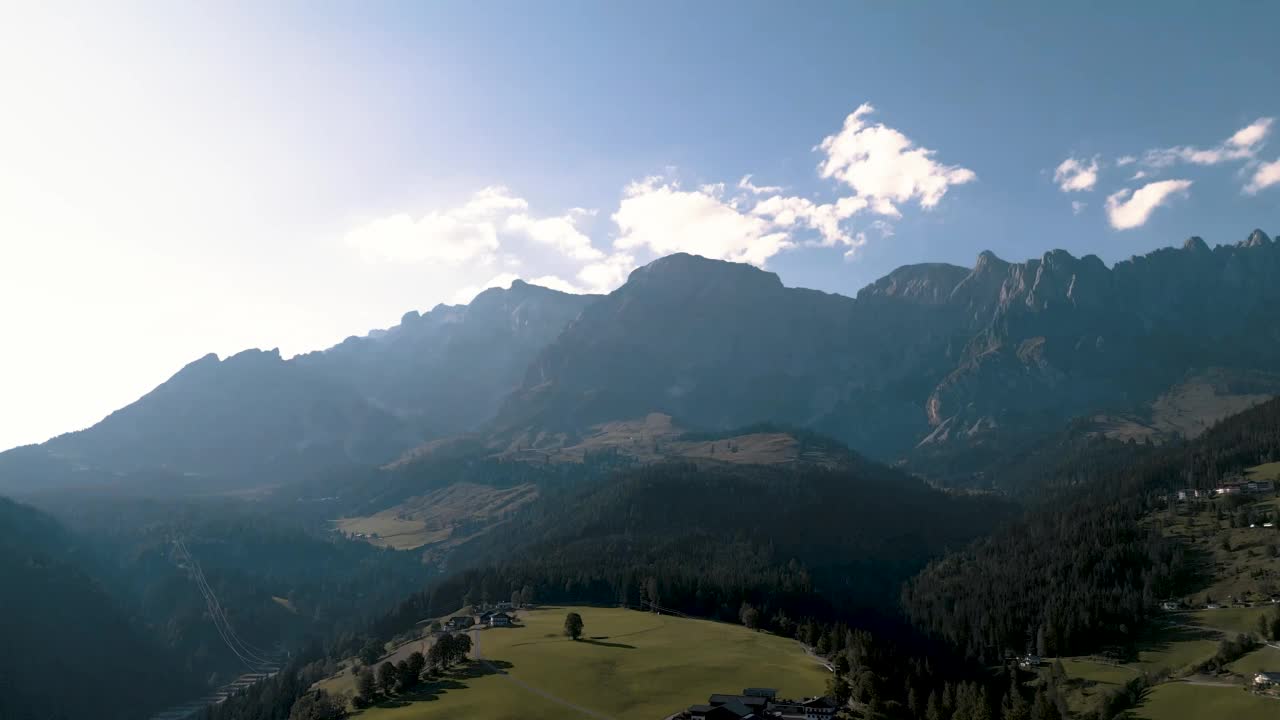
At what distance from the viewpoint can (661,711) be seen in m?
122

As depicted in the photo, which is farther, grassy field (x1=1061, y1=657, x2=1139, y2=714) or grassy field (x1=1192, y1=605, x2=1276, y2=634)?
grassy field (x1=1192, y1=605, x2=1276, y2=634)

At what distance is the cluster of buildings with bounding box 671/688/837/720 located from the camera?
114 meters

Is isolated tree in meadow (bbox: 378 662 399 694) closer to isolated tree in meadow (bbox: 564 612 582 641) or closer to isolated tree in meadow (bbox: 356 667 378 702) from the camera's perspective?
isolated tree in meadow (bbox: 356 667 378 702)

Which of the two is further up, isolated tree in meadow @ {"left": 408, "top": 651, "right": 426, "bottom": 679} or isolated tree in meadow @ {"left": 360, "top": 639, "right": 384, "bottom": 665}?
isolated tree in meadow @ {"left": 408, "top": 651, "right": 426, "bottom": 679}

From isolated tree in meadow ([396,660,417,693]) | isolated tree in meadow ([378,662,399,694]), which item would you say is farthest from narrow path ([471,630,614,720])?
isolated tree in meadow ([378,662,399,694])

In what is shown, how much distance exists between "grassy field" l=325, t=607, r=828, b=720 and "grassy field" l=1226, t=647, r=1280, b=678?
82.0m

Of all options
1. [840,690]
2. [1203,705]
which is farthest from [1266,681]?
[840,690]

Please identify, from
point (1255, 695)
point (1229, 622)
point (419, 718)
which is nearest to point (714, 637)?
point (419, 718)

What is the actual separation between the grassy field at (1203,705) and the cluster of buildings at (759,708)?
6771 centimetres

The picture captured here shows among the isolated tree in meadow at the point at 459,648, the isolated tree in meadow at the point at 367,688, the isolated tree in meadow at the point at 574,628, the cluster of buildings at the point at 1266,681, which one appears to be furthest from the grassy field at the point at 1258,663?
the isolated tree in meadow at the point at 367,688

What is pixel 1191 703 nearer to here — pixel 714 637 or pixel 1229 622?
pixel 1229 622

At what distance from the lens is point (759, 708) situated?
11550cm

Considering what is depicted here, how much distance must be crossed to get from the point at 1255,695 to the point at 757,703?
300ft

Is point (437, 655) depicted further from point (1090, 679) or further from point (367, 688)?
point (1090, 679)
